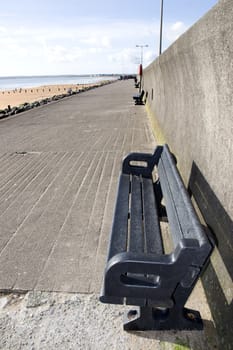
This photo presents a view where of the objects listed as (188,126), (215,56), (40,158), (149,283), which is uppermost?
(215,56)

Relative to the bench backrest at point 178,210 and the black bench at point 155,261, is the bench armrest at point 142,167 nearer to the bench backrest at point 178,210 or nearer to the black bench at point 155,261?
the bench backrest at point 178,210

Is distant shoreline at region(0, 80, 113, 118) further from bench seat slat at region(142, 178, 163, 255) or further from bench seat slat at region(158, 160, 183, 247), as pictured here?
bench seat slat at region(158, 160, 183, 247)

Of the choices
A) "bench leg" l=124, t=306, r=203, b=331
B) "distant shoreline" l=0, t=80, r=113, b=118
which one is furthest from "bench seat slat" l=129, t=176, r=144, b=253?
"distant shoreline" l=0, t=80, r=113, b=118

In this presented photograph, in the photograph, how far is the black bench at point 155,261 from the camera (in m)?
1.81

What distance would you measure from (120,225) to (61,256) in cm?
107

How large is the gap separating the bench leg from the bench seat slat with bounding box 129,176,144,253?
1.45 feet

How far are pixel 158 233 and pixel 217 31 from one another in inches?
65.4

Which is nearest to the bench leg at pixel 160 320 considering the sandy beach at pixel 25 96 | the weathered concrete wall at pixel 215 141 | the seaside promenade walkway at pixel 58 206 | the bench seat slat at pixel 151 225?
the weathered concrete wall at pixel 215 141

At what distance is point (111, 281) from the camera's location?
1.95m

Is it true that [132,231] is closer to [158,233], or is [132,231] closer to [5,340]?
[158,233]

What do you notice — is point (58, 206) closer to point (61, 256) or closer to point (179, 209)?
point (61, 256)

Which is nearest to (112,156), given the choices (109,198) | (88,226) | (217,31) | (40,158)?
(40,158)

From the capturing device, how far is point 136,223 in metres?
2.66

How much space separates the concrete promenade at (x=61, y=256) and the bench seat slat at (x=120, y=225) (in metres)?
0.67
